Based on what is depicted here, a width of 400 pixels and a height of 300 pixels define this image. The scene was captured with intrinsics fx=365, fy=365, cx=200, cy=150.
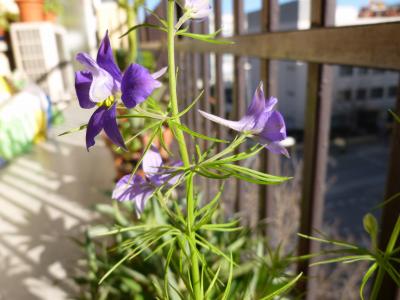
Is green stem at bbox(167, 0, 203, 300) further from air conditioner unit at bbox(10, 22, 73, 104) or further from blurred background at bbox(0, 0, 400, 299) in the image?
air conditioner unit at bbox(10, 22, 73, 104)

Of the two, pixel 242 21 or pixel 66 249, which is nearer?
pixel 242 21

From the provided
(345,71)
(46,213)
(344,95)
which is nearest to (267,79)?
(46,213)

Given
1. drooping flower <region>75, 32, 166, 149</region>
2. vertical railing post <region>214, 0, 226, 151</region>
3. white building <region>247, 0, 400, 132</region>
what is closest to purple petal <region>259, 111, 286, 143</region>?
drooping flower <region>75, 32, 166, 149</region>

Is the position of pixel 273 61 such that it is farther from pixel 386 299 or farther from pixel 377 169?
pixel 377 169

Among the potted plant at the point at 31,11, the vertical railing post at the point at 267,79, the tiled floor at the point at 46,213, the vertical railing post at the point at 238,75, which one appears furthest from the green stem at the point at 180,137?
the potted plant at the point at 31,11

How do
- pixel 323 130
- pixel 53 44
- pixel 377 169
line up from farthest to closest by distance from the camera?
pixel 377 169 → pixel 53 44 → pixel 323 130

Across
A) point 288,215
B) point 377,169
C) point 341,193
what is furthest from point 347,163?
point 288,215
